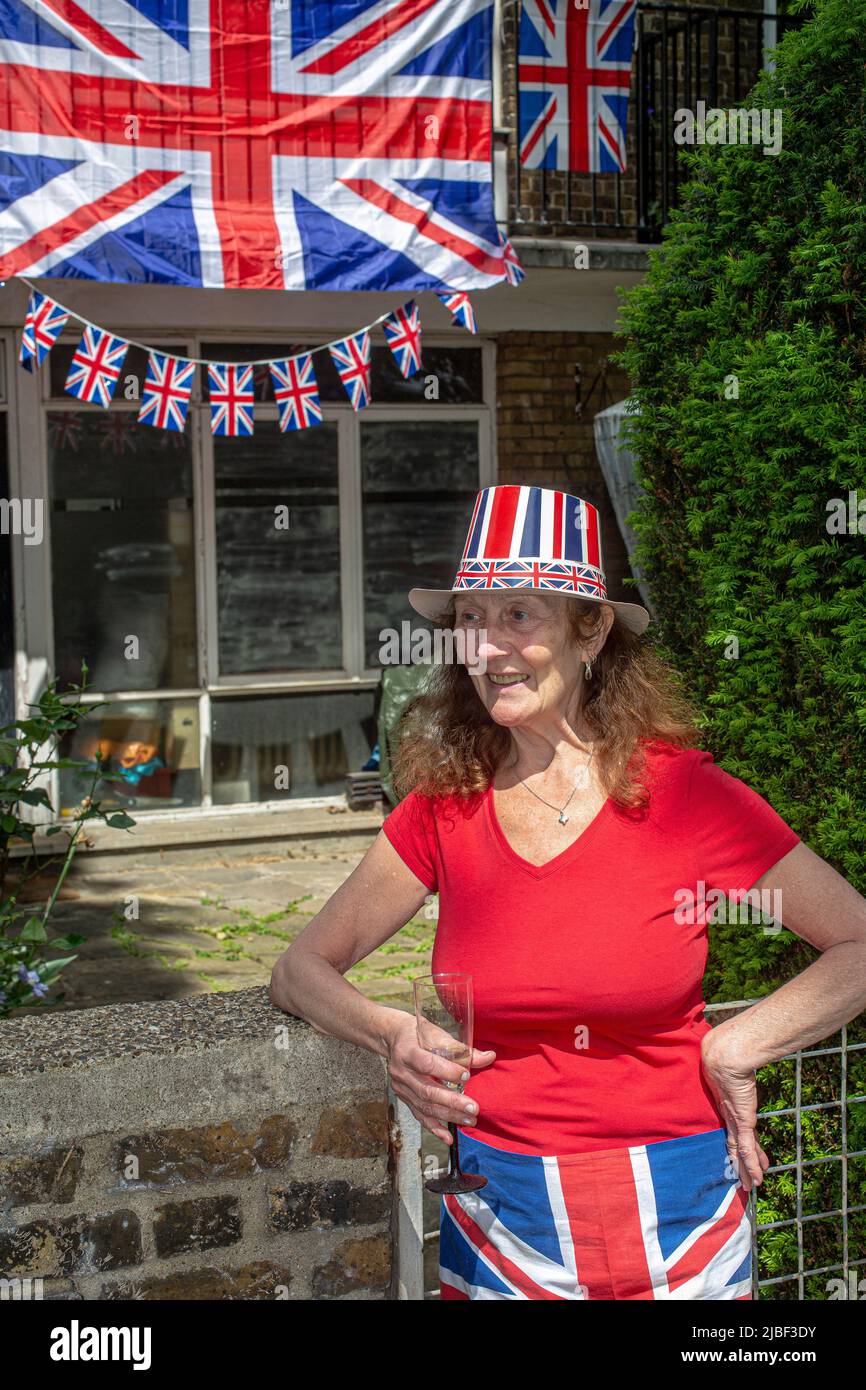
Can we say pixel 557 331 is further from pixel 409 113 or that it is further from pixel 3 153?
pixel 3 153

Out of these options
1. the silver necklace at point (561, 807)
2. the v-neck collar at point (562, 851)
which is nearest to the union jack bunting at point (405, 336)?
the silver necklace at point (561, 807)

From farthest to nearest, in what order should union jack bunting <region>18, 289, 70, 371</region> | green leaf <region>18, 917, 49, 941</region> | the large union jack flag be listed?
1. the large union jack flag
2. union jack bunting <region>18, 289, 70, 371</region>
3. green leaf <region>18, 917, 49, 941</region>

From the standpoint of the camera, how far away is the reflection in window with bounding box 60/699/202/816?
9281mm

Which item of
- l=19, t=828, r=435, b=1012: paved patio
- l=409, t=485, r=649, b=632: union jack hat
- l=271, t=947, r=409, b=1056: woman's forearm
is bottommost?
l=19, t=828, r=435, b=1012: paved patio

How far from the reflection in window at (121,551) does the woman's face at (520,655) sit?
7.10m

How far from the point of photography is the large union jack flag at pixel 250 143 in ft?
24.5

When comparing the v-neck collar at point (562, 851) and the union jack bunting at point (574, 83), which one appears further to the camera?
the union jack bunting at point (574, 83)

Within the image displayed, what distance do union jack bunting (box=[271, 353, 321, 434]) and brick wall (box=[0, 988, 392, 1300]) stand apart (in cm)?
572

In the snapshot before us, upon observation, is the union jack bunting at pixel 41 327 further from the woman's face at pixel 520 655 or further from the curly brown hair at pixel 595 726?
the woman's face at pixel 520 655

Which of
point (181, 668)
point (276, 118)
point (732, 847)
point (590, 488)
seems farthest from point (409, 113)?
point (732, 847)

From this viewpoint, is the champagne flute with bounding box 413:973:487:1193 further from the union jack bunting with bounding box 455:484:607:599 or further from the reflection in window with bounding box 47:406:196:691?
the reflection in window with bounding box 47:406:196:691

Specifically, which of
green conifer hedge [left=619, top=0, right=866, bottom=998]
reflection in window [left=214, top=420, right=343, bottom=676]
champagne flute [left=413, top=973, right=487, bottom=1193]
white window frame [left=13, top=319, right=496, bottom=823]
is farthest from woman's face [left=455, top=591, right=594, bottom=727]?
reflection in window [left=214, top=420, right=343, bottom=676]
